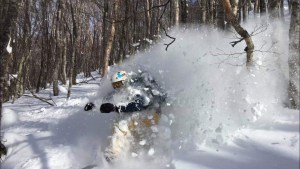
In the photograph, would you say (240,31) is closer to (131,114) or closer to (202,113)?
(202,113)

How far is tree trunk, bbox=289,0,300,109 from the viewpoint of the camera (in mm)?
6539

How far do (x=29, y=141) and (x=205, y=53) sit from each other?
4.46 metres

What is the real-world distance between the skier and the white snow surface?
148 millimetres

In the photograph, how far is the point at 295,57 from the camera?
6.56 meters

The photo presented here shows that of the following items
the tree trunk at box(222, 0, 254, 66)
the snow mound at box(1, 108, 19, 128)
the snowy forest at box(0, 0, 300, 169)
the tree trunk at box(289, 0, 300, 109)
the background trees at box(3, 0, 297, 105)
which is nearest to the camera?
the snowy forest at box(0, 0, 300, 169)

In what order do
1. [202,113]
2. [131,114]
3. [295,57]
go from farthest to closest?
1. [202,113]
2. [295,57]
3. [131,114]

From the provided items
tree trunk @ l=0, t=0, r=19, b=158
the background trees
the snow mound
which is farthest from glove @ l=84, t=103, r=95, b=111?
the snow mound

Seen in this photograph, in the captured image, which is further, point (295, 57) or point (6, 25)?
point (6, 25)

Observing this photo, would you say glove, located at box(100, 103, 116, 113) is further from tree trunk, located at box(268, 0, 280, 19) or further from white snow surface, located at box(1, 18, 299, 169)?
tree trunk, located at box(268, 0, 280, 19)

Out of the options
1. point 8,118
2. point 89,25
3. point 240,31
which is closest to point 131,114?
point 240,31

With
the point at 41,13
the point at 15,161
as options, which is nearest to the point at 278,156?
the point at 15,161

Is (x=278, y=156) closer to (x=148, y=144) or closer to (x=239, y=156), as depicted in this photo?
(x=239, y=156)

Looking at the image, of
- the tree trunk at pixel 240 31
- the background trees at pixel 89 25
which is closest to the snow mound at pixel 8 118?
the background trees at pixel 89 25

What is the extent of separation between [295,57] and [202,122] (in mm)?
2114
